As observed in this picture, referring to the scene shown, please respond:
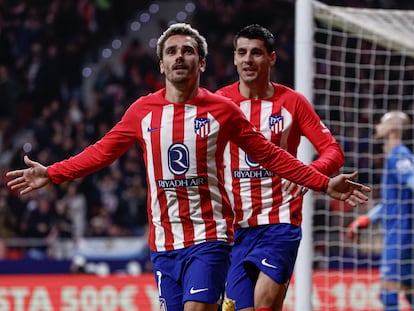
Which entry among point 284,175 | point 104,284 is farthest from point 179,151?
point 104,284

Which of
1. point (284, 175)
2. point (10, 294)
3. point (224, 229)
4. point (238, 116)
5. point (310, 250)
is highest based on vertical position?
point (238, 116)

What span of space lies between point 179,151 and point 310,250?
7.42ft

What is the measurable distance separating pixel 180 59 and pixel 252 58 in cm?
81

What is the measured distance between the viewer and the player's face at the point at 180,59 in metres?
4.25

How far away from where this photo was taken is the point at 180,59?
425 cm

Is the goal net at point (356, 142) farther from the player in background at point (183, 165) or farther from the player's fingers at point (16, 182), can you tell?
the player's fingers at point (16, 182)

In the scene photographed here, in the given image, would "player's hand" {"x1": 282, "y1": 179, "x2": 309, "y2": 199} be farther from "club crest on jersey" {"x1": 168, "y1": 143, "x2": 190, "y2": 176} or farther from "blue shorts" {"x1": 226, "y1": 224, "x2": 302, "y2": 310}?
"club crest on jersey" {"x1": 168, "y1": 143, "x2": 190, "y2": 176}

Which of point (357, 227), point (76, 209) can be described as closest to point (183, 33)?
point (357, 227)

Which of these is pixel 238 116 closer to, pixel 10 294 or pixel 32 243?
pixel 10 294

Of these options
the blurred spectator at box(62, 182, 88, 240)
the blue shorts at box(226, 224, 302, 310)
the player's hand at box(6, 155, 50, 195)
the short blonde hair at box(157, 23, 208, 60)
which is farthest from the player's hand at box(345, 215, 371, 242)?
the blurred spectator at box(62, 182, 88, 240)

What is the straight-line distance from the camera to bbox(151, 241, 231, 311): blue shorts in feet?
13.5

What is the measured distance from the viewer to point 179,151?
4258 millimetres

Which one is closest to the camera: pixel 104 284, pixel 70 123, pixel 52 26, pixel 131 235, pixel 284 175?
pixel 284 175

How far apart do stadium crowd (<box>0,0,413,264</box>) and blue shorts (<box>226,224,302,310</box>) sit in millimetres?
7473
